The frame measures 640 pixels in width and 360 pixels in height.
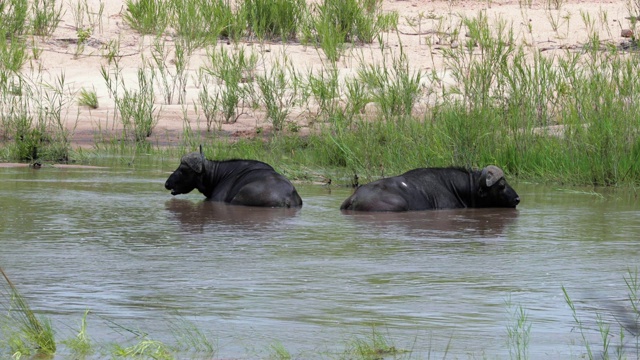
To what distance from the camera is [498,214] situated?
33.5 ft

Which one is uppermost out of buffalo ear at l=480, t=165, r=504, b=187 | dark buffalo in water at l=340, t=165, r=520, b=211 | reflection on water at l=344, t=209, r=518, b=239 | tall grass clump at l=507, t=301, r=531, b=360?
buffalo ear at l=480, t=165, r=504, b=187

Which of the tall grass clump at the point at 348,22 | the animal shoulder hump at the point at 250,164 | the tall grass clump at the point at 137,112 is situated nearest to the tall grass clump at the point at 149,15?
the tall grass clump at the point at 348,22

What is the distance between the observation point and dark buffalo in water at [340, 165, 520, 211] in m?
10.1

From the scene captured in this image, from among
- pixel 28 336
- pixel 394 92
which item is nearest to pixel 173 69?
pixel 394 92

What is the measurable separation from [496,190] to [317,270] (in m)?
4.26

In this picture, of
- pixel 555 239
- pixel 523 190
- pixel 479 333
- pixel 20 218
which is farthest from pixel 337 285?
pixel 523 190

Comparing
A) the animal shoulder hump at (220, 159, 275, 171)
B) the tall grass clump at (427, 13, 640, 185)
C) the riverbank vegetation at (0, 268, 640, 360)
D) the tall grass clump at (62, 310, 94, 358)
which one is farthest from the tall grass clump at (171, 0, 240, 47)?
the tall grass clump at (62, 310, 94, 358)

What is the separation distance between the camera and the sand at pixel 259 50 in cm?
1797

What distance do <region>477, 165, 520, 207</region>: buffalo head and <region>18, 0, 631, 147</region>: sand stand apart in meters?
6.05

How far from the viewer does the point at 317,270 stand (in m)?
6.78

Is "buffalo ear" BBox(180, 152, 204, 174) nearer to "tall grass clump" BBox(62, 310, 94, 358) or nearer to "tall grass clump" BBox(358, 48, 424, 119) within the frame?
"tall grass clump" BBox(358, 48, 424, 119)

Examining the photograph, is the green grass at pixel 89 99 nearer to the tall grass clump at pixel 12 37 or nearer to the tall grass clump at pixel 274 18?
the tall grass clump at pixel 12 37

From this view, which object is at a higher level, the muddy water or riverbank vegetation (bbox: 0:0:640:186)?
riverbank vegetation (bbox: 0:0:640:186)

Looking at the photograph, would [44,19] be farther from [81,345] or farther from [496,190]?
[81,345]
